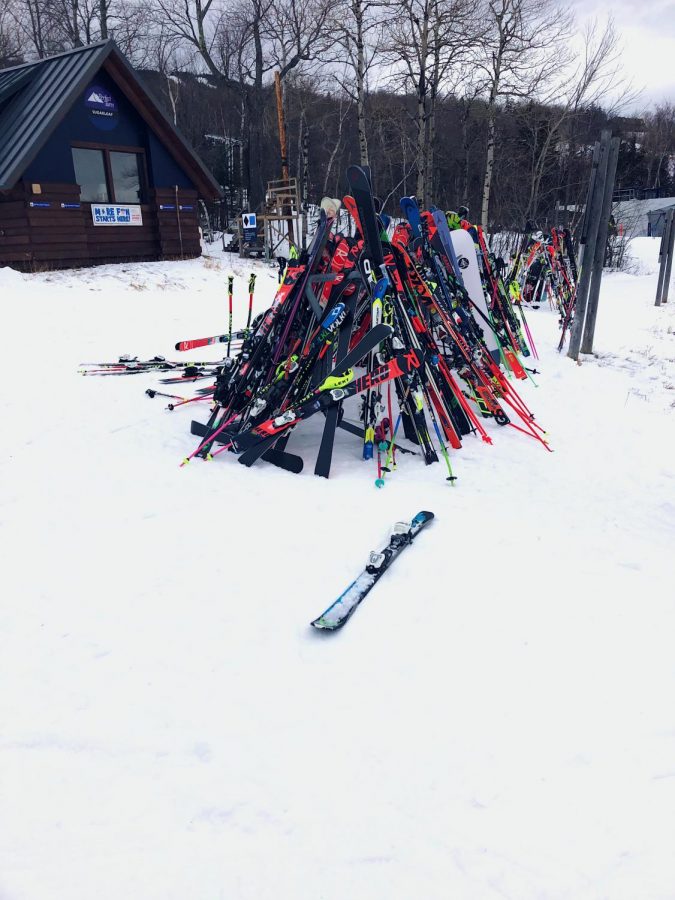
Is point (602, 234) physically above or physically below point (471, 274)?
above

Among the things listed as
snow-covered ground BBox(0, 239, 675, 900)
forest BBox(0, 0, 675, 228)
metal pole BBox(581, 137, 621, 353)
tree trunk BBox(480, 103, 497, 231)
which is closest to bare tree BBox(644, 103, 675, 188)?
Answer: forest BBox(0, 0, 675, 228)

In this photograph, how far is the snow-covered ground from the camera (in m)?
1.80

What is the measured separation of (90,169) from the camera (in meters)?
13.7

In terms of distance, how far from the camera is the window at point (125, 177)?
1418 centimetres

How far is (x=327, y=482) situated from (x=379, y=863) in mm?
2665

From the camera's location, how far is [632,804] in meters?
1.95

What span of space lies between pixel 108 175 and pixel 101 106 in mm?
1459

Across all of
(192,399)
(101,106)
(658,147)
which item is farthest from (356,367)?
(658,147)

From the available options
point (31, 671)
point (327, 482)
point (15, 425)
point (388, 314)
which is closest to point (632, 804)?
point (31, 671)

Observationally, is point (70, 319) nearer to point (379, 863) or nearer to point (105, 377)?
point (105, 377)

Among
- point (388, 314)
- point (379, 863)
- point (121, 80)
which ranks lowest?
point (379, 863)

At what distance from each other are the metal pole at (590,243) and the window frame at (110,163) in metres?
11.2

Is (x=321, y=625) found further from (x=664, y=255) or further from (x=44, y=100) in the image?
(x=44, y=100)

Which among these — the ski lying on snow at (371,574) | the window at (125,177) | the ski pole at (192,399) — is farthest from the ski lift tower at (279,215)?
the ski lying on snow at (371,574)
